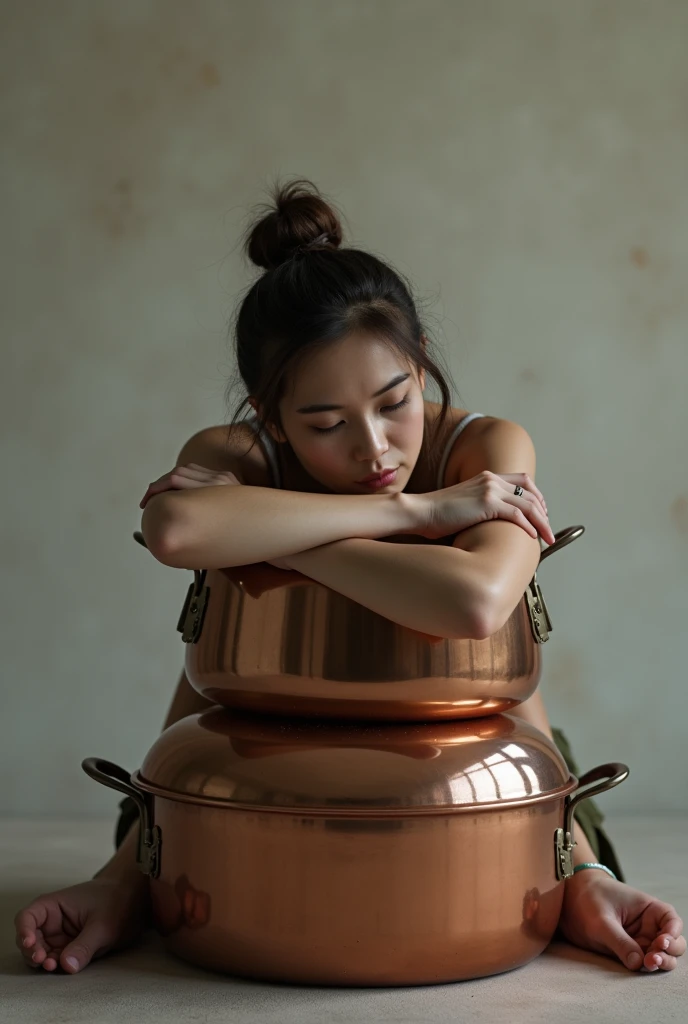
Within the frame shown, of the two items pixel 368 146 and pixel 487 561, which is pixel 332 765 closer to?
pixel 487 561

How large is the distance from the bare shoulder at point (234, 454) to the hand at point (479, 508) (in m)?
0.36

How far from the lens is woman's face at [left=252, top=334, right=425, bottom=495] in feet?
4.87

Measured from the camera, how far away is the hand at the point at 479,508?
1.41 m

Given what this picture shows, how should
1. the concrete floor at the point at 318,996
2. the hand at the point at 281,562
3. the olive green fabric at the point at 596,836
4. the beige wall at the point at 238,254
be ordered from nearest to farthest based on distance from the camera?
1. the concrete floor at the point at 318,996
2. the hand at the point at 281,562
3. the olive green fabric at the point at 596,836
4. the beige wall at the point at 238,254

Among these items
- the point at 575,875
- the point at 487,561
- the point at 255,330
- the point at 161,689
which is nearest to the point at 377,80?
the point at 255,330

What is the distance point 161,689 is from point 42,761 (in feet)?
1.08

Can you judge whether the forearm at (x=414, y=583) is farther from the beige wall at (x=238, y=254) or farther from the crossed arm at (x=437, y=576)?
the beige wall at (x=238, y=254)

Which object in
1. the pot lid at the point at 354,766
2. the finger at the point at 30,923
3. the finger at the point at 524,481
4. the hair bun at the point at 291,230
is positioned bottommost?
the finger at the point at 30,923

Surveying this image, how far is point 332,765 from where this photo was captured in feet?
4.30

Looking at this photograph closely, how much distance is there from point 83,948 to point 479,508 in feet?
2.48

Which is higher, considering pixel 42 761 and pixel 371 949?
pixel 42 761

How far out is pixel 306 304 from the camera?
1.55m

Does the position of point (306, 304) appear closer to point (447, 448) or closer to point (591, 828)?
point (447, 448)

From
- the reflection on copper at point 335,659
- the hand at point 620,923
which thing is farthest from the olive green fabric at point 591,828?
the reflection on copper at point 335,659
